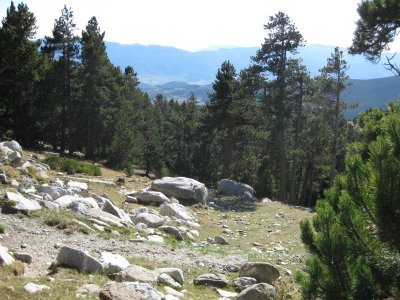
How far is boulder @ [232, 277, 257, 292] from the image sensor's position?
9071mm

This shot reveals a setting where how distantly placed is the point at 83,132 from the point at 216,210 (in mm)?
37213

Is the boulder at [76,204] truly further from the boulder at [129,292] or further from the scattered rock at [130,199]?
the boulder at [129,292]

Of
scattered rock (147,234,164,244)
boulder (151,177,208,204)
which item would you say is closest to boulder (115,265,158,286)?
scattered rock (147,234,164,244)

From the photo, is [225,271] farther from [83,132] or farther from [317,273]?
[83,132]

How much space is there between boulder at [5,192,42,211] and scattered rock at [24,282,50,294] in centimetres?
454

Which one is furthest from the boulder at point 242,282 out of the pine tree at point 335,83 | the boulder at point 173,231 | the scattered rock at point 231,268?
the pine tree at point 335,83

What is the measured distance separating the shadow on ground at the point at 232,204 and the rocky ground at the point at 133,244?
8.04 ft

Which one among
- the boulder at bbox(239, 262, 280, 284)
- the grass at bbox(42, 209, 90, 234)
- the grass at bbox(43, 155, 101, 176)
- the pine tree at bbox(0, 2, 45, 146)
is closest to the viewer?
the boulder at bbox(239, 262, 280, 284)

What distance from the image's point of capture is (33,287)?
660cm

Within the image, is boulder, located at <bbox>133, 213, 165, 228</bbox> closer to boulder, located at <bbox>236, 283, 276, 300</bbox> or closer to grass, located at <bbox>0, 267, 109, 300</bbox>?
grass, located at <bbox>0, 267, 109, 300</bbox>

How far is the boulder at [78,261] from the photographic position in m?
8.02

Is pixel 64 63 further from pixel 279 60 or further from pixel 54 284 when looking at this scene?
pixel 54 284

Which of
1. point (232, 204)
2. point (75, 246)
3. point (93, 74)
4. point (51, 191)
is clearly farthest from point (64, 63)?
point (75, 246)

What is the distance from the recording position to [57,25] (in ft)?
136
